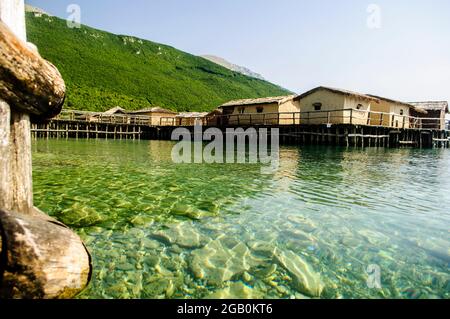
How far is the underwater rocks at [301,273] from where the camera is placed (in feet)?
9.32

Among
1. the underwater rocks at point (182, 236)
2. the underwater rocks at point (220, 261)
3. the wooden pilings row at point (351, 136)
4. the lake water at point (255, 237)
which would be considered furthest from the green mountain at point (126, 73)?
the underwater rocks at point (220, 261)

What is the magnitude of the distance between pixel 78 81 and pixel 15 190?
72258 mm

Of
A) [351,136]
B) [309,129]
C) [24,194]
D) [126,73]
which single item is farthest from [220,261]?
[126,73]

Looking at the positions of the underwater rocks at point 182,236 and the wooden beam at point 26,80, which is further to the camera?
the underwater rocks at point 182,236

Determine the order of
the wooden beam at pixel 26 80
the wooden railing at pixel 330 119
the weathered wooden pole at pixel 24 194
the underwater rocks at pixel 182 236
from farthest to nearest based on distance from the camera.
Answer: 1. the wooden railing at pixel 330 119
2. the underwater rocks at pixel 182 236
3. the wooden beam at pixel 26 80
4. the weathered wooden pole at pixel 24 194

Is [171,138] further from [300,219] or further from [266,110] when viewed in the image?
[300,219]

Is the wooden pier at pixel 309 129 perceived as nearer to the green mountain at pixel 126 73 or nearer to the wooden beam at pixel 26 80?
the green mountain at pixel 126 73

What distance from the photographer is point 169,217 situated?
4.79 metres

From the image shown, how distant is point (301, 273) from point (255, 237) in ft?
3.26

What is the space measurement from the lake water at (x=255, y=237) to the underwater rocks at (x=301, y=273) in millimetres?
12

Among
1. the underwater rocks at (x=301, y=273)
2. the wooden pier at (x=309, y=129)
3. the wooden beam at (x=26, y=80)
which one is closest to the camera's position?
the wooden beam at (x=26, y=80)

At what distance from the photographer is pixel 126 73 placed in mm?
81125

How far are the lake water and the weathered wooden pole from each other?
416 millimetres
